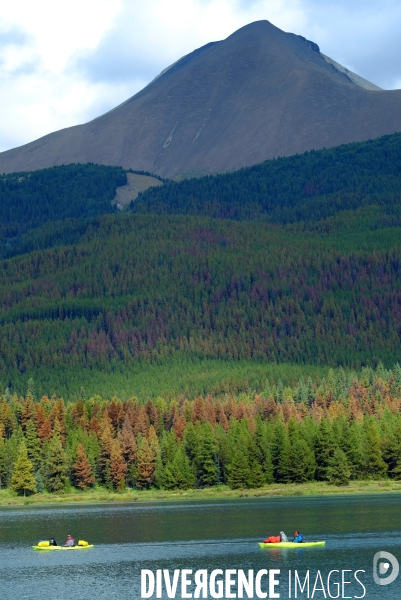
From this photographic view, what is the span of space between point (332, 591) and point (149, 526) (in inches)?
2231

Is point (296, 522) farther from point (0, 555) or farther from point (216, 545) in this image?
point (0, 555)

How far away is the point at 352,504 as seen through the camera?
17738cm

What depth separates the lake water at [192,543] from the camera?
381 ft

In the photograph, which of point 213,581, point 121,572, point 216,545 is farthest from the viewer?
point 216,545

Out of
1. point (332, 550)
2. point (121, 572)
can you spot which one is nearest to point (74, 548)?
point (121, 572)

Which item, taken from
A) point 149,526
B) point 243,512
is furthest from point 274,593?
point 243,512

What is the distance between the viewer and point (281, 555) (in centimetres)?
12812

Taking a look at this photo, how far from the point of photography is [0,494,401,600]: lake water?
11606 centimetres

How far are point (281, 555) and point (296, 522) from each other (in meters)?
27.9

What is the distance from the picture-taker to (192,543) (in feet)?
459

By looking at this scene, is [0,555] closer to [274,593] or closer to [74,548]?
[74,548]

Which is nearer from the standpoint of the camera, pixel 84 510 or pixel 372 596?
pixel 372 596

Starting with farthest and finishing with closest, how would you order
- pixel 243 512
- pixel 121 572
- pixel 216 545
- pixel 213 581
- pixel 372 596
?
pixel 243 512 < pixel 216 545 < pixel 121 572 < pixel 213 581 < pixel 372 596

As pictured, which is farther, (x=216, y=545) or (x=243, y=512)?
(x=243, y=512)
